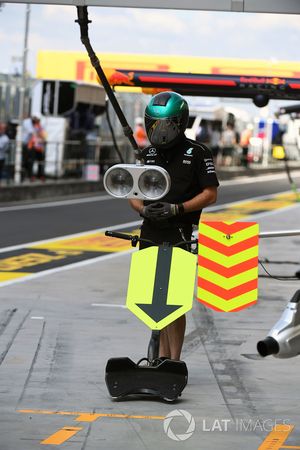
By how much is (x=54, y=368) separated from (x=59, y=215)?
1883 cm

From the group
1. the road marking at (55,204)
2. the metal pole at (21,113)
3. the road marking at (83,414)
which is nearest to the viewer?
the road marking at (83,414)

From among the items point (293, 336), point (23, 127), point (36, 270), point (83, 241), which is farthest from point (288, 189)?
point (293, 336)

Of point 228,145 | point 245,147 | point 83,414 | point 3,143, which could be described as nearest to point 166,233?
point 83,414

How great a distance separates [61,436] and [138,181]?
5.10 ft

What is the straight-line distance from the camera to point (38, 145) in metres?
34.9

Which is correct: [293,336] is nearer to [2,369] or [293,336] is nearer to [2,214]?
[2,369]

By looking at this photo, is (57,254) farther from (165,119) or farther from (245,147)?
(245,147)

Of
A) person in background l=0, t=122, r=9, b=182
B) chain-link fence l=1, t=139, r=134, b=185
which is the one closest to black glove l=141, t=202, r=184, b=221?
person in background l=0, t=122, r=9, b=182

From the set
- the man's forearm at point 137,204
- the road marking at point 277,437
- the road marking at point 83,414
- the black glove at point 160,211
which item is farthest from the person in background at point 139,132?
the road marking at point 277,437

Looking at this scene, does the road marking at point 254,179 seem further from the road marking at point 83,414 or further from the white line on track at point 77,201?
the road marking at point 83,414

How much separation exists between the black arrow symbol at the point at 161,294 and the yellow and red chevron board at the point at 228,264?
0.50 metres

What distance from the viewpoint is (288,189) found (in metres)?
44.9

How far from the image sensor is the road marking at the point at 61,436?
7703 millimetres

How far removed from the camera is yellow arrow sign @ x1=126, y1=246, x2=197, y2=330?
29.0 ft
